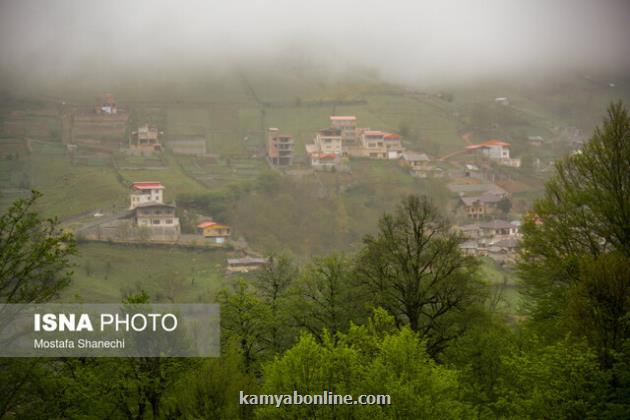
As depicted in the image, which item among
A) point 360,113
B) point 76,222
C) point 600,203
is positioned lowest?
point 76,222

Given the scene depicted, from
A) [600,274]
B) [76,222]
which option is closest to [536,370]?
[600,274]

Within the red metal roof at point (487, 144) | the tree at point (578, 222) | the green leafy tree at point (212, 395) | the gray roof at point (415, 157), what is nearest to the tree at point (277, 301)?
the green leafy tree at point (212, 395)

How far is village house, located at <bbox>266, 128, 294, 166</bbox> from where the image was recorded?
349 ft

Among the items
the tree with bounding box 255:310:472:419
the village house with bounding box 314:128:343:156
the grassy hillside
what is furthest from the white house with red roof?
the tree with bounding box 255:310:472:419

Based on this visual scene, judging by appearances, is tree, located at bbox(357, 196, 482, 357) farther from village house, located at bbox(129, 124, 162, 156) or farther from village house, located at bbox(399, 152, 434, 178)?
village house, located at bbox(129, 124, 162, 156)

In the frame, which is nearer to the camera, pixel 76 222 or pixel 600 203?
pixel 600 203

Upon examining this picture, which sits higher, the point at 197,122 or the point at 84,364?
the point at 197,122

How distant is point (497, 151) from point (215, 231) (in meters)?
52.6

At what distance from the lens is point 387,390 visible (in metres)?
15.5

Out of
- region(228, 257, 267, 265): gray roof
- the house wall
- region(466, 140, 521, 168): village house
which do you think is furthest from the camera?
region(466, 140, 521, 168): village house

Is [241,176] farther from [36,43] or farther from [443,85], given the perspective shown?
[36,43]

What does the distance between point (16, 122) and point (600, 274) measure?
109 metres

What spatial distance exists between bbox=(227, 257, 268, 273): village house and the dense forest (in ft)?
139

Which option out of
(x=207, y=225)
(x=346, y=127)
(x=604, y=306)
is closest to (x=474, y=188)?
(x=346, y=127)
